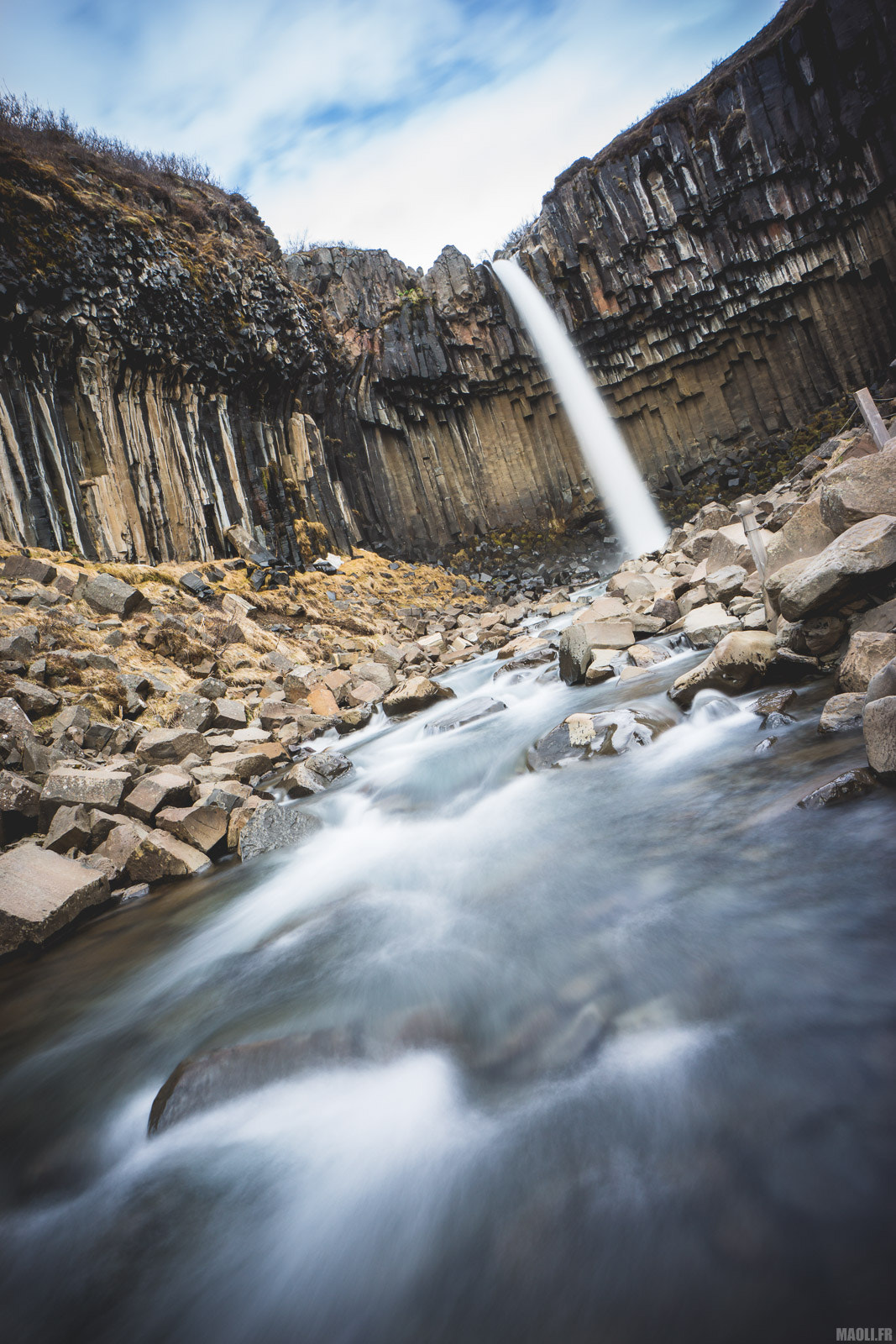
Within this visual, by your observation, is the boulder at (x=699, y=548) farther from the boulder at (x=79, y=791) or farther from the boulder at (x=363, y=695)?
the boulder at (x=79, y=791)

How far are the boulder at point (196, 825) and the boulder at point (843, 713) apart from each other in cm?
490

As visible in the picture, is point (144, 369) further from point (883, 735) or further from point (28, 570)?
point (883, 735)

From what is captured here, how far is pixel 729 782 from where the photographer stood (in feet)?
11.7

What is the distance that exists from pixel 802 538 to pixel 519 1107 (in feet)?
17.6

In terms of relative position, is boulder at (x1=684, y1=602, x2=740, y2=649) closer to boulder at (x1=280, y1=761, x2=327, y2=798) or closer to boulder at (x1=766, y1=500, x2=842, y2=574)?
boulder at (x1=766, y1=500, x2=842, y2=574)

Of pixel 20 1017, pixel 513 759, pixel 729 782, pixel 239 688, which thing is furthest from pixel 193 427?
pixel 729 782

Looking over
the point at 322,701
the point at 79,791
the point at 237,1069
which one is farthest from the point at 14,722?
the point at 237,1069

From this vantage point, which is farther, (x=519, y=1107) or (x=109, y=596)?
(x=109, y=596)

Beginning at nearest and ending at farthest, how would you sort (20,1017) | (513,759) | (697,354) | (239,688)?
(20,1017) → (513,759) → (239,688) → (697,354)

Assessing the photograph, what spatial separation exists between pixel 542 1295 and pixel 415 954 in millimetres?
1805

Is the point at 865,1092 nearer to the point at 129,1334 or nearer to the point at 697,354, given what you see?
the point at 129,1334

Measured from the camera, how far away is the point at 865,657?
11.1 feet

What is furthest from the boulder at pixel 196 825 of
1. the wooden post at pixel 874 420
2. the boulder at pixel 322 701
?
the wooden post at pixel 874 420

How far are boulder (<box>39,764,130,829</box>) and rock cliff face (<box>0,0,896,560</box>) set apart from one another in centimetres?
778
